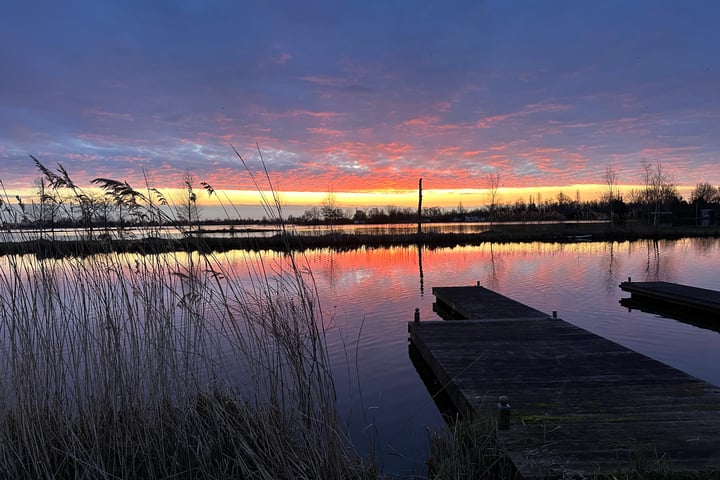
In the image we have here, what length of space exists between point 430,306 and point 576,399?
7.91 metres

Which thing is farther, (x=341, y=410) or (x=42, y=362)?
(x=341, y=410)

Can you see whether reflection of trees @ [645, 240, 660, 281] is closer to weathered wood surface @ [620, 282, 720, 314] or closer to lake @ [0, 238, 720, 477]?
lake @ [0, 238, 720, 477]

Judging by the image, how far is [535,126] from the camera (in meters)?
21.8

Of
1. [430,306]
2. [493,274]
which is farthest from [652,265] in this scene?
[430,306]

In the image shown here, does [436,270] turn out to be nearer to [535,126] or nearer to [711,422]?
[535,126]

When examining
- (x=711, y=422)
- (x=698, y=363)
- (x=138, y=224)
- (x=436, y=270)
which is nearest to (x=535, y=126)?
(x=436, y=270)

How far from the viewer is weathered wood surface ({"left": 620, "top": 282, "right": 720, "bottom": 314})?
1007 centimetres

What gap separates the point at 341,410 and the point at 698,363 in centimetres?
620

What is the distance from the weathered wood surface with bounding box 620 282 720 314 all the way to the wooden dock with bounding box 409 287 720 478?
18.4 ft

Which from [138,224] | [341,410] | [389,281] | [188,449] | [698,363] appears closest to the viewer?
[188,449]

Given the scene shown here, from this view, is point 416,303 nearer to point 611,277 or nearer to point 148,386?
point 611,277

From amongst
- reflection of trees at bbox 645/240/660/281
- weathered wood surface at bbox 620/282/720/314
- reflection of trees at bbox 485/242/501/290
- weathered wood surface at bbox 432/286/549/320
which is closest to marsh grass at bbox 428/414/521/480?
weathered wood surface at bbox 432/286/549/320

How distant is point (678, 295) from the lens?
1102 centimetres

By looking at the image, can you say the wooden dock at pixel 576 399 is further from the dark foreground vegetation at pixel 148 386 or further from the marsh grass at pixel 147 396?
the marsh grass at pixel 147 396
